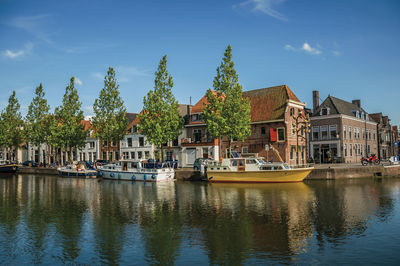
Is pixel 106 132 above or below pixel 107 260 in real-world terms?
above

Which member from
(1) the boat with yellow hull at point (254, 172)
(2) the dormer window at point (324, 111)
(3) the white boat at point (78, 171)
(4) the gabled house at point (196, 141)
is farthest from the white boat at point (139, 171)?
(2) the dormer window at point (324, 111)

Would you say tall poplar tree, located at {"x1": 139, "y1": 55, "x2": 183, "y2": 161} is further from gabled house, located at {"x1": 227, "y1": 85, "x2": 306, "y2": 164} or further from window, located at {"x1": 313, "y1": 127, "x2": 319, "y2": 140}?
window, located at {"x1": 313, "y1": 127, "x2": 319, "y2": 140}

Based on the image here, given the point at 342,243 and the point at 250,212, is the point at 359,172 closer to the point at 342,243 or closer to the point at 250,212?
the point at 250,212

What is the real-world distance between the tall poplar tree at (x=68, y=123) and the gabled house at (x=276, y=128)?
3293 cm

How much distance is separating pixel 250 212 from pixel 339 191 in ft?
45.4

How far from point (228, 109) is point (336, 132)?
25475 millimetres

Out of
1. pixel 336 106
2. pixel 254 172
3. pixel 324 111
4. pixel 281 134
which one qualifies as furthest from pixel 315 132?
pixel 254 172

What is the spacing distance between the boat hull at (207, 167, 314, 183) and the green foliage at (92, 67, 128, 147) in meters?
27.0

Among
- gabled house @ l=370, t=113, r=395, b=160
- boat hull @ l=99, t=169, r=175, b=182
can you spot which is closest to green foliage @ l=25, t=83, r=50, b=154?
boat hull @ l=99, t=169, r=175, b=182

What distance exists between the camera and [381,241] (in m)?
16.2

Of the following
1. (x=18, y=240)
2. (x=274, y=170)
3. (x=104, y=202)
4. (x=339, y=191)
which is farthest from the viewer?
(x=274, y=170)

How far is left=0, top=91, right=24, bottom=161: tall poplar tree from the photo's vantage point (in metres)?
78.5

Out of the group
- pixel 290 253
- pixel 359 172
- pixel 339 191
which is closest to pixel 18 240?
pixel 290 253

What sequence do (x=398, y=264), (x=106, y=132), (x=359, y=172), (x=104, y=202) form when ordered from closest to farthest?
(x=398, y=264)
(x=104, y=202)
(x=359, y=172)
(x=106, y=132)
